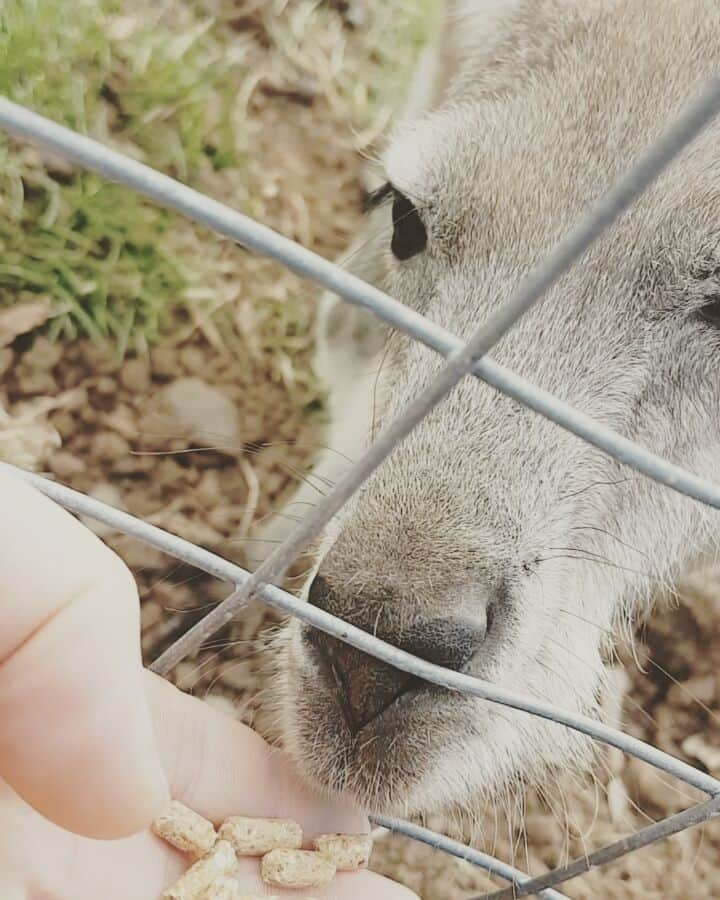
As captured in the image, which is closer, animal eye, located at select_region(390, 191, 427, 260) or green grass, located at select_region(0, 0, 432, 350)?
animal eye, located at select_region(390, 191, 427, 260)

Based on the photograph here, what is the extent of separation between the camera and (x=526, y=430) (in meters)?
1.32

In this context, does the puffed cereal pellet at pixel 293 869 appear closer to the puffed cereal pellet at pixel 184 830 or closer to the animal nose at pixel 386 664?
the puffed cereal pellet at pixel 184 830

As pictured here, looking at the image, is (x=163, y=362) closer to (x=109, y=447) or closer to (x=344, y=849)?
(x=109, y=447)

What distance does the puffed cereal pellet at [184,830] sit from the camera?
1231mm

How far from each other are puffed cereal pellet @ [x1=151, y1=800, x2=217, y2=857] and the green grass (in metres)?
1.06

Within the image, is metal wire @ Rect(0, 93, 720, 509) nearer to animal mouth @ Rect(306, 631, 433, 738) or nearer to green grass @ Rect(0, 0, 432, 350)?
animal mouth @ Rect(306, 631, 433, 738)

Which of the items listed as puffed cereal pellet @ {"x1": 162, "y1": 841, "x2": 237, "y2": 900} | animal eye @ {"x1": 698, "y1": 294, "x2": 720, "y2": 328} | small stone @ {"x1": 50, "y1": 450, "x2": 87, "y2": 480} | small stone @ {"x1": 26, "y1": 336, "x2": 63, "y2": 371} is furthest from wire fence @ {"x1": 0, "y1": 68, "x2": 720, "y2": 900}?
small stone @ {"x1": 26, "y1": 336, "x2": 63, "y2": 371}

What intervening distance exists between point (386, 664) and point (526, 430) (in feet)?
1.20

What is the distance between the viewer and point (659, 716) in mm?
2062

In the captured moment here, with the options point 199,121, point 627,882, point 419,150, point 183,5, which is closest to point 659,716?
point 627,882

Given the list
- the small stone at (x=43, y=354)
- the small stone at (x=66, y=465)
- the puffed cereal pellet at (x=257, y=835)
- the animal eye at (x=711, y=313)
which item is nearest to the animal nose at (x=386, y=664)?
the puffed cereal pellet at (x=257, y=835)

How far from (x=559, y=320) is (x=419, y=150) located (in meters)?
0.36

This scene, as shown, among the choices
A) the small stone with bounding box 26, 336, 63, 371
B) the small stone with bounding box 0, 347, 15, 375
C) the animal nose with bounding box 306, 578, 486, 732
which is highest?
the animal nose with bounding box 306, 578, 486, 732

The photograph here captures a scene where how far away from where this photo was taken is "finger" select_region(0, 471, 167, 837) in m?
0.81
